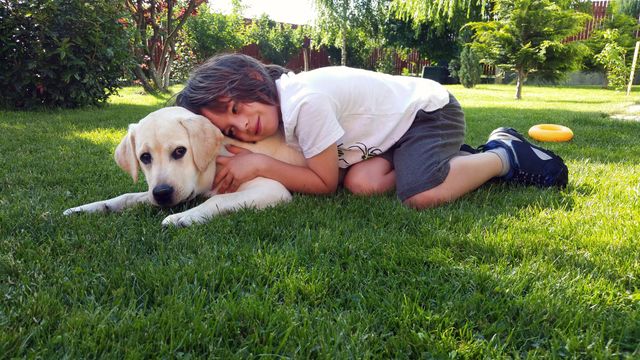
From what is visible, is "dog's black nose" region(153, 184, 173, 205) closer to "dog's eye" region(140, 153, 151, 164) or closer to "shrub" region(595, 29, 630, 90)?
"dog's eye" region(140, 153, 151, 164)

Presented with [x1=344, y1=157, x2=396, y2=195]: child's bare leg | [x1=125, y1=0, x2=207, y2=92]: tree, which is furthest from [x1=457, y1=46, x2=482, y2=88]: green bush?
[x1=344, y1=157, x2=396, y2=195]: child's bare leg

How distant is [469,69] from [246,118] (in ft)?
54.0

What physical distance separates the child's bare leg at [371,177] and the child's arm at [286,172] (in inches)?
6.9

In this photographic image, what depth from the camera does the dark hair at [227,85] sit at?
2.57 meters

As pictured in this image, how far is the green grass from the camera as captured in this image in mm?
1241

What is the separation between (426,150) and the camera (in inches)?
106

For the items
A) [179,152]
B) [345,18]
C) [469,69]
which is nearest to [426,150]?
[179,152]

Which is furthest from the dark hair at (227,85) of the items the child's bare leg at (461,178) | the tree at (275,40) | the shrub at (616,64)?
the tree at (275,40)

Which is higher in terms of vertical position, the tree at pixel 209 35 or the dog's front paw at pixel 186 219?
the tree at pixel 209 35

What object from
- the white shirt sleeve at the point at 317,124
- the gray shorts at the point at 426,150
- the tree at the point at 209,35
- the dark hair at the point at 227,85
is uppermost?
the tree at the point at 209,35

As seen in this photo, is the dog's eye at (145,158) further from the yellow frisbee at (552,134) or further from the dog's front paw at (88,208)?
the yellow frisbee at (552,134)

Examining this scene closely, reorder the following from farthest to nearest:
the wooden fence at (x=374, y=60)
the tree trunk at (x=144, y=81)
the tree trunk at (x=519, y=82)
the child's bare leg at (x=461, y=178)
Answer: the wooden fence at (x=374, y=60) < the tree trunk at (x=519, y=82) < the tree trunk at (x=144, y=81) < the child's bare leg at (x=461, y=178)

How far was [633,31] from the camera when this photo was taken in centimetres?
1747

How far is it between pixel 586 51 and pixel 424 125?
1044 cm
